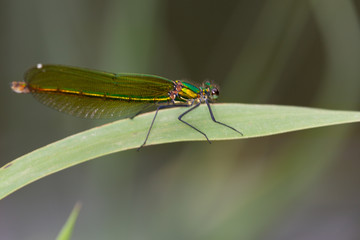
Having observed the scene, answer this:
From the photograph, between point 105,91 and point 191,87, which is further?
point 191,87

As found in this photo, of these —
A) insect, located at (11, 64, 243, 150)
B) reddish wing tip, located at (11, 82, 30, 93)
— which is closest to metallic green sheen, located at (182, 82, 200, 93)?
insect, located at (11, 64, 243, 150)

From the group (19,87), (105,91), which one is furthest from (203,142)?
(19,87)

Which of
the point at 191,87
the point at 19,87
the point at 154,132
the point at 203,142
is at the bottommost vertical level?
the point at 154,132

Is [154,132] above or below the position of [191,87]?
below

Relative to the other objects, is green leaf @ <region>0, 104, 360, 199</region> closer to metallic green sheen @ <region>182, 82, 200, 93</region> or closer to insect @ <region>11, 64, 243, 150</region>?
insect @ <region>11, 64, 243, 150</region>

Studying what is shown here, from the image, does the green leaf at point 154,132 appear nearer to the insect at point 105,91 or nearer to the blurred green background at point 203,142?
the insect at point 105,91

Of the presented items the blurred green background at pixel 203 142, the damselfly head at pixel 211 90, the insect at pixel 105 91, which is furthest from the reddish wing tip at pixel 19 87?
the damselfly head at pixel 211 90

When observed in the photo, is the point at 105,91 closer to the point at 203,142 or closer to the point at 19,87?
the point at 19,87
